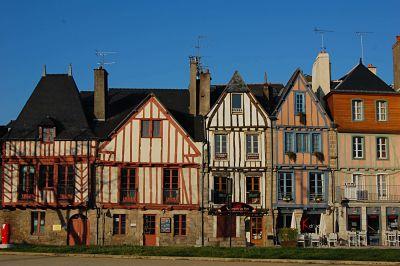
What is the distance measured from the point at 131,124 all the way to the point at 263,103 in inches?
306

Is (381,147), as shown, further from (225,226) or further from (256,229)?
(225,226)

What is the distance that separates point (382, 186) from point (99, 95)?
16515 millimetres

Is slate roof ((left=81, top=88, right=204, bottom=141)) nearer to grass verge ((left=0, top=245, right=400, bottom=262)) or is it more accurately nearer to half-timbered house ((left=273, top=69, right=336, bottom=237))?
half-timbered house ((left=273, top=69, right=336, bottom=237))

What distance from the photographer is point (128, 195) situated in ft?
104

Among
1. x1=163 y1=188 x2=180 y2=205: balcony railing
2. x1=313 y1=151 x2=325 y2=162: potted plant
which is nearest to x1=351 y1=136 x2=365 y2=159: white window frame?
x1=313 y1=151 x2=325 y2=162: potted plant

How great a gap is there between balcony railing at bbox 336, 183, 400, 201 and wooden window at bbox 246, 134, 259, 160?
4.85 metres

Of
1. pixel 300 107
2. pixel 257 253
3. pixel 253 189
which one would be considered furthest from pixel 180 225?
pixel 300 107

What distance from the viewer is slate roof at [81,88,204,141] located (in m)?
32.9

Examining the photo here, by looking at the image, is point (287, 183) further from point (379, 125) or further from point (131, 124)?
point (131, 124)

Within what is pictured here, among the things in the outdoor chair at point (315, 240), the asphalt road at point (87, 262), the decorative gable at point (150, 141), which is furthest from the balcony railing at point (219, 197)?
the asphalt road at point (87, 262)

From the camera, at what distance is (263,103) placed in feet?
114

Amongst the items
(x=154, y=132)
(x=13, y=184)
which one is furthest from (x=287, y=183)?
(x=13, y=184)

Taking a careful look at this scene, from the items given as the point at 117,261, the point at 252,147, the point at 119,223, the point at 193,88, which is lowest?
the point at 117,261

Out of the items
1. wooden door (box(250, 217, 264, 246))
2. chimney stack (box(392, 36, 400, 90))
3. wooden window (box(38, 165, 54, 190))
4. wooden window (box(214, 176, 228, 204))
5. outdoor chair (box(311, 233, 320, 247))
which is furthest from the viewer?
chimney stack (box(392, 36, 400, 90))
